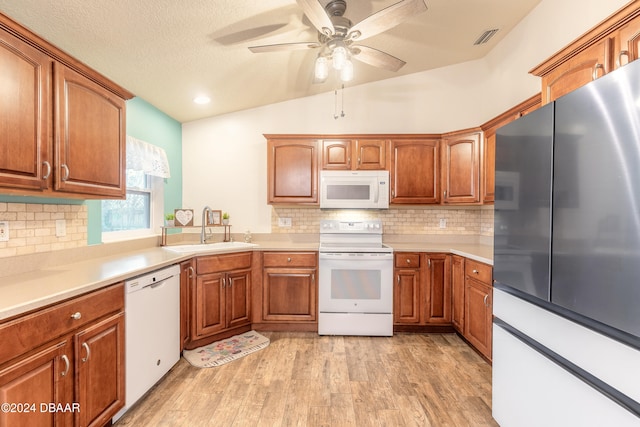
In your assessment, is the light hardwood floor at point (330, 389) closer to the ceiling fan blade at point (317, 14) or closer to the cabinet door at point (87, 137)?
the cabinet door at point (87, 137)

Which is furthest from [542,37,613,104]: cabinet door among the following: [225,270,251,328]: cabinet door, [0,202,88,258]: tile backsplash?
[0,202,88,258]: tile backsplash

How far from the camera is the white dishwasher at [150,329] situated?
1715 mm

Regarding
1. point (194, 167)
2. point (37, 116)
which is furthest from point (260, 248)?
point (37, 116)

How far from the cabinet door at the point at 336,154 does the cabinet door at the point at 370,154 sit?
10 cm

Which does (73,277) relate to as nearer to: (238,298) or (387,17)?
(238,298)

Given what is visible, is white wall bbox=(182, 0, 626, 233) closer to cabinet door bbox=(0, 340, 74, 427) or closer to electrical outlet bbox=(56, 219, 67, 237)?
electrical outlet bbox=(56, 219, 67, 237)

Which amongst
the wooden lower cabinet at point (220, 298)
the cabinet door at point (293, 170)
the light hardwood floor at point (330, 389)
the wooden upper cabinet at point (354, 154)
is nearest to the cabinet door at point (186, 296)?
the wooden lower cabinet at point (220, 298)

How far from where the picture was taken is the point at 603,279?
36.1 inches

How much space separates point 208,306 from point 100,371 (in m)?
1.13

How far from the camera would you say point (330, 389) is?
2.02 m

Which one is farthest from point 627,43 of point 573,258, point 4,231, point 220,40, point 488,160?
point 4,231

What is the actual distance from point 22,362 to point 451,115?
399cm

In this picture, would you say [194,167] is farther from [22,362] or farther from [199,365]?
[22,362]

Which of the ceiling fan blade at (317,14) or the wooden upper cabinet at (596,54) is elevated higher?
the ceiling fan blade at (317,14)
